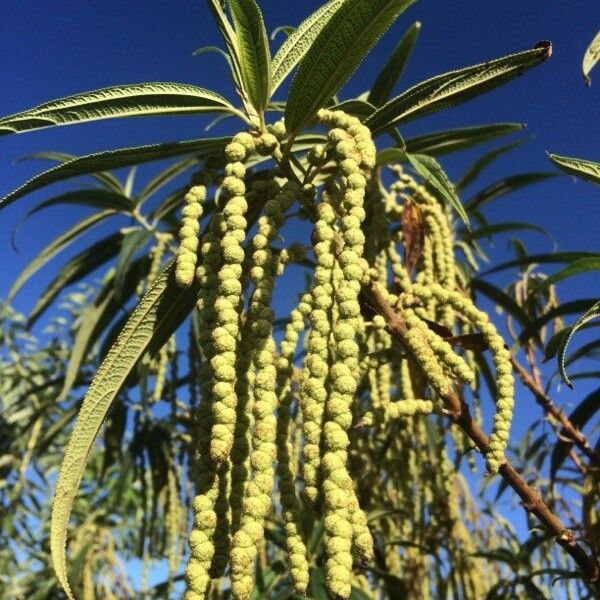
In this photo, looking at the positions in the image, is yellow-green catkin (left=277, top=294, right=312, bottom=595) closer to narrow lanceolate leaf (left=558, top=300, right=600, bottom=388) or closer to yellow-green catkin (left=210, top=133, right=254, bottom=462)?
yellow-green catkin (left=210, top=133, right=254, bottom=462)

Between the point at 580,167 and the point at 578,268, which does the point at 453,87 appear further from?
the point at 578,268

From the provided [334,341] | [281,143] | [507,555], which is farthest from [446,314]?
[507,555]

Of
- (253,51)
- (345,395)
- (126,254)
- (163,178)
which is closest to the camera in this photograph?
(345,395)

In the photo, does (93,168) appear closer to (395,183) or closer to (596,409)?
(395,183)

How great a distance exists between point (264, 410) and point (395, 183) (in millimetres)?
1018

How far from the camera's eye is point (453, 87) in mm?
1108

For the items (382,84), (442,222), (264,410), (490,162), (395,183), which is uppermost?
(490,162)

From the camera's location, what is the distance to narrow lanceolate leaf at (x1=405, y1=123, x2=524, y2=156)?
1.66 meters

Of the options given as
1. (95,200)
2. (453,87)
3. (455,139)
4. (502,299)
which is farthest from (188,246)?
(502,299)

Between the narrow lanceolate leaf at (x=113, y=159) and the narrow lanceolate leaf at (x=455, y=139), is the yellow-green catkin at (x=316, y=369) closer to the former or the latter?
the narrow lanceolate leaf at (x=113, y=159)

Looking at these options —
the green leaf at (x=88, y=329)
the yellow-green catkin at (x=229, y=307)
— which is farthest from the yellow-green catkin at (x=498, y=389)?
the green leaf at (x=88, y=329)

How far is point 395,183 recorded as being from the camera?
5.33ft

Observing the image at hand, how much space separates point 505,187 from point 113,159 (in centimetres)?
172

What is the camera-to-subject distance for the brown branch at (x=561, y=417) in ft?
5.68
